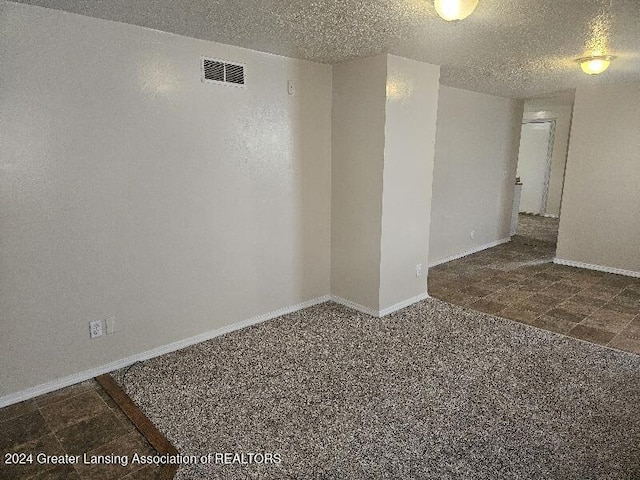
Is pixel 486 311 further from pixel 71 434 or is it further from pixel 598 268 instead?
pixel 71 434

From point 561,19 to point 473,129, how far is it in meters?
3.29

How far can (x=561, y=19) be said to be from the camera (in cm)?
247

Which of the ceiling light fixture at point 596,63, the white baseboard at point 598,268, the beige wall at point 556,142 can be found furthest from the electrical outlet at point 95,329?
the beige wall at point 556,142

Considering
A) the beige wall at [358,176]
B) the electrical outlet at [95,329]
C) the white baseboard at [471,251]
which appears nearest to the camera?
the electrical outlet at [95,329]

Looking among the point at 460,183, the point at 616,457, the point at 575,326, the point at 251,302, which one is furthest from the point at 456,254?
the point at 616,457

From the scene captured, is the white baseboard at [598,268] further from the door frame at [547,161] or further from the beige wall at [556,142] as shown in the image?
the door frame at [547,161]

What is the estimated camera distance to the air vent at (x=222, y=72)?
3.00m

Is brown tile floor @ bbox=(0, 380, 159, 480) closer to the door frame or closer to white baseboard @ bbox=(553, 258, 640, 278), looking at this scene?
white baseboard @ bbox=(553, 258, 640, 278)

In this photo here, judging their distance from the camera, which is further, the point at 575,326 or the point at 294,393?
the point at 575,326

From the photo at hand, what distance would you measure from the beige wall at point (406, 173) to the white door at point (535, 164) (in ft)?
20.3

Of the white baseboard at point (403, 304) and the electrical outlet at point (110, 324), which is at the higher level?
the electrical outlet at point (110, 324)

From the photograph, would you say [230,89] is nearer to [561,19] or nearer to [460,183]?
[561,19]

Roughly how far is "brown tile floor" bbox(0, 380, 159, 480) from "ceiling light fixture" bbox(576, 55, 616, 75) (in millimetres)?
4270

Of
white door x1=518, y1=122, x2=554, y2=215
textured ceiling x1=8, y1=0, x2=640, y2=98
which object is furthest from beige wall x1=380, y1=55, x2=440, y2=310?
white door x1=518, y1=122, x2=554, y2=215
